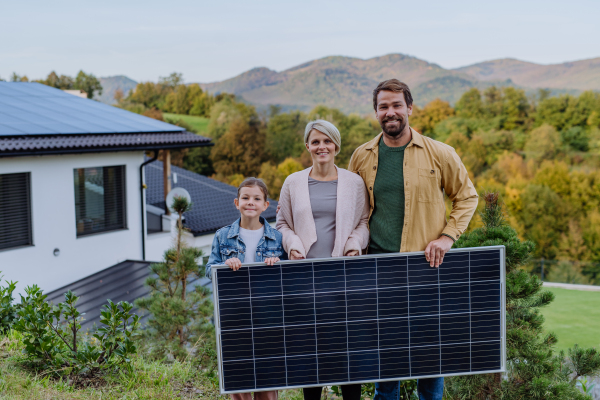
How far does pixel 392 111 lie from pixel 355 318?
1299 mm

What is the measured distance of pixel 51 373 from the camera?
175 inches

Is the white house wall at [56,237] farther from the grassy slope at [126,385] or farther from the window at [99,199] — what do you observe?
the grassy slope at [126,385]

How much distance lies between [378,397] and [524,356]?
153 cm

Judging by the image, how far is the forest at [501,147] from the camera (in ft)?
160

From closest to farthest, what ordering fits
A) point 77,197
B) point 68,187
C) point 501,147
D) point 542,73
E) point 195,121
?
point 68,187, point 77,197, point 501,147, point 195,121, point 542,73

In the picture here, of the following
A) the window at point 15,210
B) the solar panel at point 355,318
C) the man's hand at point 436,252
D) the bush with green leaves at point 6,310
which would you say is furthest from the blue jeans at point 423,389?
the window at point 15,210

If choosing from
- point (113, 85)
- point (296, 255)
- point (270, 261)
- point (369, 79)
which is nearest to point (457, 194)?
point (296, 255)

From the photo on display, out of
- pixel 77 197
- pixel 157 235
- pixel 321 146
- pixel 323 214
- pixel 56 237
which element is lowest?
pixel 157 235

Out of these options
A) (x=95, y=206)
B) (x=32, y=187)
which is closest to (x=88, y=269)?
(x=95, y=206)

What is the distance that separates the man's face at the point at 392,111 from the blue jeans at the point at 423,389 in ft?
5.52

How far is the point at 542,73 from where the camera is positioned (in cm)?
15588

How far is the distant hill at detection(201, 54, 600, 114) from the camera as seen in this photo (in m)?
125

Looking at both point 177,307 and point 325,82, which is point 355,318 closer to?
point 177,307

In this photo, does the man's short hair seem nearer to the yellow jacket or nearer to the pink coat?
the yellow jacket
